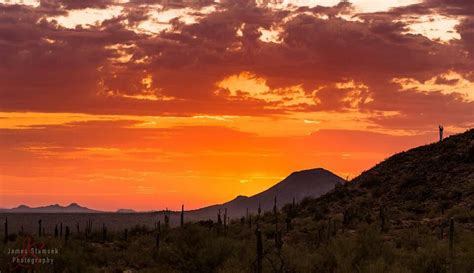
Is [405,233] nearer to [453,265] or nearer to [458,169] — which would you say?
[453,265]

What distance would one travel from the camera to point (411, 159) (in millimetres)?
83688

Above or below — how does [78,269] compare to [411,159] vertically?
below

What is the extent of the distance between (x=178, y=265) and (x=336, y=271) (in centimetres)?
833

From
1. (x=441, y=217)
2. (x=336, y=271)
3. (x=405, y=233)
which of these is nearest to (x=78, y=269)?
(x=336, y=271)

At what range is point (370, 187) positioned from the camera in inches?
3054

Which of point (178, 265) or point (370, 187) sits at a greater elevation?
point (370, 187)

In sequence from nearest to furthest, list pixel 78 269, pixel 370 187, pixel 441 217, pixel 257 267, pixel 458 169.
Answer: pixel 257 267 → pixel 78 269 → pixel 441 217 → pixel 458 169 → pixel 370 187

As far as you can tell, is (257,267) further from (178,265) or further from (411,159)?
(411,159)

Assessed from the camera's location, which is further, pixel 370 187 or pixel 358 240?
pixel 370 187

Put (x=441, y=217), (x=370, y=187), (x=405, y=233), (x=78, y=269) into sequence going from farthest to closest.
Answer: (x=370, y=187) < (x=441, y=217) < (x=405, y=233) < (x=78, y=269)

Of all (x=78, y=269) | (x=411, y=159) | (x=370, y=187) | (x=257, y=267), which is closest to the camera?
(x=257, y=267)

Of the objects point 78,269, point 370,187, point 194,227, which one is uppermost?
point 370,187

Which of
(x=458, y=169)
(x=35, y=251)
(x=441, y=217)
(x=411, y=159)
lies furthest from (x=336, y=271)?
(x=411, y=159)

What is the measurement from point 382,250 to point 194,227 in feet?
33.4
